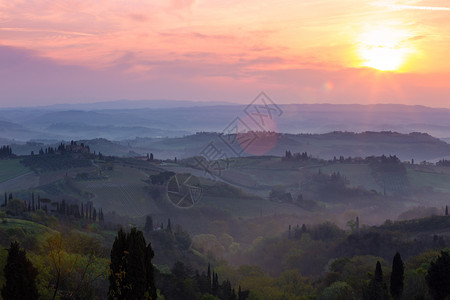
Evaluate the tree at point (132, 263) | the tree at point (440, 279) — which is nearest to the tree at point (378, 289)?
the tree at point (440, 279)

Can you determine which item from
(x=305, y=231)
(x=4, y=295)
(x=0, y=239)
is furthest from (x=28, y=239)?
(x=305, y=231)

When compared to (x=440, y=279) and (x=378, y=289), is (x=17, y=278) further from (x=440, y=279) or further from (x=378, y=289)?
(x=440, y=279)

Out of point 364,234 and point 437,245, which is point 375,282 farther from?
point 364,234

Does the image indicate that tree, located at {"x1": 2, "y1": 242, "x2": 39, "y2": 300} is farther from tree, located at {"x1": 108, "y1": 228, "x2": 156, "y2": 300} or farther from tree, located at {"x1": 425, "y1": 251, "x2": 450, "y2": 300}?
tree, located at {"x1": 425, "y1": 251, "x2": 450, "y2": 300}

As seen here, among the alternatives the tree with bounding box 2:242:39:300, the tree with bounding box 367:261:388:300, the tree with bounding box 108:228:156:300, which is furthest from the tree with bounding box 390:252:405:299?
the tree with bounding box 2:242:39:300

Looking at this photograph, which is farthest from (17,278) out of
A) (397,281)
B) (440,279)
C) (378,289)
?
(397,281)

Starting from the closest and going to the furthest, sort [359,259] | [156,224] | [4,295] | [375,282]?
[4,295] < [375,282] < [359,259] < [156,224]

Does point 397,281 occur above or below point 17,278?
below
